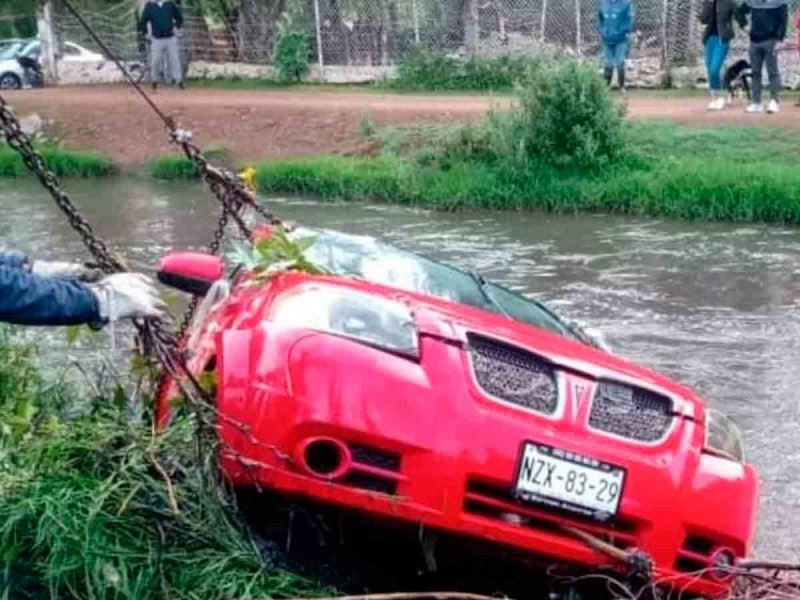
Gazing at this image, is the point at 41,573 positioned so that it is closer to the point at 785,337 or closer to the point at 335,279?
the point at 335,279

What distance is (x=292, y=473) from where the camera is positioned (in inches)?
→ 182

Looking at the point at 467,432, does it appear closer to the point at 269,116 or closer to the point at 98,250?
the point at 98,250

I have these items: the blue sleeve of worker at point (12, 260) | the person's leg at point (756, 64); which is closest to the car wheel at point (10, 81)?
the person's leg at point (756, 64)

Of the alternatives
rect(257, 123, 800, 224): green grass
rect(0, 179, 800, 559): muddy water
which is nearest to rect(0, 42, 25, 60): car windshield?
rect(0, 179, 800, 559): muddy water

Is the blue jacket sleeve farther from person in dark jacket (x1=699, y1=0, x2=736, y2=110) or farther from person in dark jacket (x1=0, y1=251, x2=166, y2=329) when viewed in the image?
person in dark jacket (x1=0, y1=251, x2=166, y2=329)

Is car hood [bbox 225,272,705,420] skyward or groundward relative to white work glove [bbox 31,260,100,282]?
groundward

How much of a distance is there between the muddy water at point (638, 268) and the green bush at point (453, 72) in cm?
765

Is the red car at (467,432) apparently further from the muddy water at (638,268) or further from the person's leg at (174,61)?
the person's leg at (174,61)

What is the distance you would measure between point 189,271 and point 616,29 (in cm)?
1953

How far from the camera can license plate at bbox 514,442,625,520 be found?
4.75 meters

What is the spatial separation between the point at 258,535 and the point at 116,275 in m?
0.94

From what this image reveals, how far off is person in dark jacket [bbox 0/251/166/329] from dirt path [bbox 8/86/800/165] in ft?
56.4

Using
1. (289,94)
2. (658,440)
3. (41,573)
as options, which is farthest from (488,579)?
(289,94)

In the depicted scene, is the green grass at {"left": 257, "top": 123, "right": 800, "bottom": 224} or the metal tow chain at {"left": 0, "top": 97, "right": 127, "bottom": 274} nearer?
the metal tow chain at {"left": 0, "top": 97, "right": 127, "bottom": 274}
